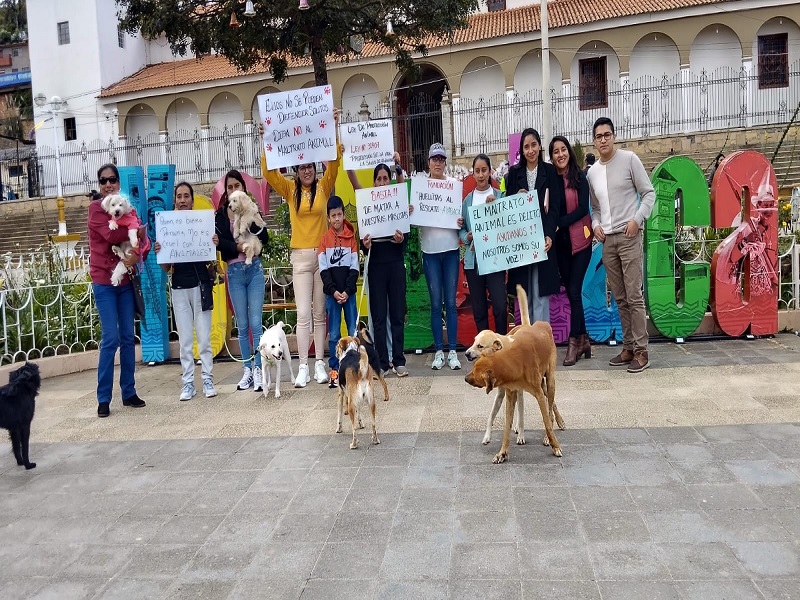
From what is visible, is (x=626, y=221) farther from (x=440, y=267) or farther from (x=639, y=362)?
(x=440, y=267)

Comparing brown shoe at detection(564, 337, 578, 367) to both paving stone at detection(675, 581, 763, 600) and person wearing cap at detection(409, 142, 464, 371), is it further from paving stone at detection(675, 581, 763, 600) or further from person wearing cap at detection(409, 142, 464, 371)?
paving stone at detection(675, 581, 763, 600)

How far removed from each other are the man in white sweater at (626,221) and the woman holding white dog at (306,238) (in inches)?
107

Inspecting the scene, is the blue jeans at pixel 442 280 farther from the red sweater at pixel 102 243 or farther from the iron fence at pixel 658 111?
the iron fence at pixel 658 111

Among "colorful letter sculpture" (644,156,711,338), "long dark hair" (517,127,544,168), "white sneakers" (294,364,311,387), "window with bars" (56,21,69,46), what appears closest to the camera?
"long dark hair" (517,127,544,168)

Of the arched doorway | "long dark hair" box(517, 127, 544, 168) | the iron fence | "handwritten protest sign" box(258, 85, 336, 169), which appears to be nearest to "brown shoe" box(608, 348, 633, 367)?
"long dark hair" box(517, 127, 544, 168)

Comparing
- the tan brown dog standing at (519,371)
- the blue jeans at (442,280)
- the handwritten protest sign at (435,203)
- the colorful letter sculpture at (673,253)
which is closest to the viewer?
the tan brown dog standing at (519,371)

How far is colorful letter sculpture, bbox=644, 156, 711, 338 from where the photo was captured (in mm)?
7895

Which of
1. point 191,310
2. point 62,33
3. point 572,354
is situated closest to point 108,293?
point 191,310

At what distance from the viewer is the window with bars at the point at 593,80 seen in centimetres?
2927

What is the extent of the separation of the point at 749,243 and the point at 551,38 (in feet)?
75.3

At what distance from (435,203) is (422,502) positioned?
153 inches

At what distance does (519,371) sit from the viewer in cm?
442

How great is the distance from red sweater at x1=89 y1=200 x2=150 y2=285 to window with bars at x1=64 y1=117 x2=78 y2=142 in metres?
34.0

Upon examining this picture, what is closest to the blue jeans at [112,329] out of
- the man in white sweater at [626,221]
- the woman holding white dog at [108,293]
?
the woman holding white dog at [108,293]
